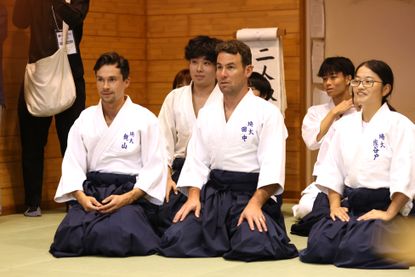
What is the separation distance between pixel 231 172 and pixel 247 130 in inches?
10.2

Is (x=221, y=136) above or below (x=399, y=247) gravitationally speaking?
above

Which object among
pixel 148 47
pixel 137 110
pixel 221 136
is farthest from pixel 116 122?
pixel 148 47

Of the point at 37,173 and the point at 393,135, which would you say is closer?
the point at 393,135

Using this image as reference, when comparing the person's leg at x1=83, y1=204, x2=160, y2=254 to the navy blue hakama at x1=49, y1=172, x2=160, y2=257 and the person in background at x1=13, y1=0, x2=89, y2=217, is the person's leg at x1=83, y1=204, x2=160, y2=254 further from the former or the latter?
the person in background at x1=13, y1=0, x2=89, y2=217

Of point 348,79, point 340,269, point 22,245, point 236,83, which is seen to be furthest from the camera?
point 348,79

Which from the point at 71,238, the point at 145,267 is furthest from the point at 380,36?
the point at 145,267

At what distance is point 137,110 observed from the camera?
5.57 metres

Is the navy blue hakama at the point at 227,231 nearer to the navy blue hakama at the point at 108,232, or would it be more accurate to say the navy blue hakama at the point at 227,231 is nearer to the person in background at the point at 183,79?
the navy blue hakama at the point at 108,232

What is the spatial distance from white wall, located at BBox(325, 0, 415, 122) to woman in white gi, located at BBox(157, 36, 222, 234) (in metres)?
2.21

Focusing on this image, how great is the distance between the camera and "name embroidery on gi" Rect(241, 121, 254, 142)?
17.3ft

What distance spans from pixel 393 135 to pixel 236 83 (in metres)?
0.95

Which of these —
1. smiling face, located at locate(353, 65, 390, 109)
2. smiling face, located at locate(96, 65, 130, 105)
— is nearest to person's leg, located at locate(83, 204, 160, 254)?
smiling face, located at locate(96, 65, 130, 105)

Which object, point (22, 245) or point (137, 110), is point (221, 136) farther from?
point (22, 245)

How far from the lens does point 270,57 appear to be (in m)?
7.61
